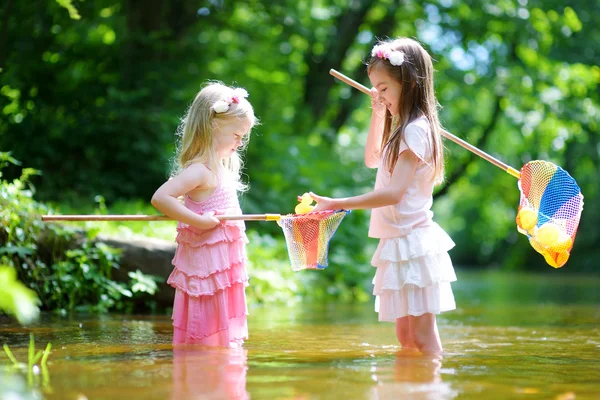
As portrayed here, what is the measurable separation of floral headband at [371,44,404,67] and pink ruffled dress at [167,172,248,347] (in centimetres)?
115

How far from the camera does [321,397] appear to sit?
273cm

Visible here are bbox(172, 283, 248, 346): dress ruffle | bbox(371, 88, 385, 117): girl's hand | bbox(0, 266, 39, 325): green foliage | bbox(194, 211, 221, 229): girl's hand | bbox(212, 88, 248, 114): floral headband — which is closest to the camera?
bbox(0, 266, 39, 325): green foliage

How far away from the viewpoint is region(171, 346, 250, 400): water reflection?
9.07ft

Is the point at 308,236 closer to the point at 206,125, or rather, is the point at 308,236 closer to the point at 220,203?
the point at 220,203

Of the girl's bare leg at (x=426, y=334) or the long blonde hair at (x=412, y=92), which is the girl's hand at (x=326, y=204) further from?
the girl's bare leg at (x=426, y=334)

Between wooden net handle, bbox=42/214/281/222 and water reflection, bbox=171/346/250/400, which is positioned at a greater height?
wooden net handle, bbox=42/214/281/222

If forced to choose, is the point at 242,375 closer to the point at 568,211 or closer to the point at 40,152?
the point at 568,211

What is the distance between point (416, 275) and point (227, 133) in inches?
52.4

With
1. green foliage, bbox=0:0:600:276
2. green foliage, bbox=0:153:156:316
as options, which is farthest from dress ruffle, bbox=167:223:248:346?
green foliage, bbox=0:0:600:276

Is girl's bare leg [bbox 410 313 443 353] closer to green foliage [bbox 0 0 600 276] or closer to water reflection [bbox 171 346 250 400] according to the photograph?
water reflection [bbox 171 346 250 400]

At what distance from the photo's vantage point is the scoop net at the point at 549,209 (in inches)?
171

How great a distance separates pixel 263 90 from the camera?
1354cm

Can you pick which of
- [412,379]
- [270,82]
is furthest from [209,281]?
[270,82]

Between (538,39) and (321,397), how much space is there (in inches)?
415
